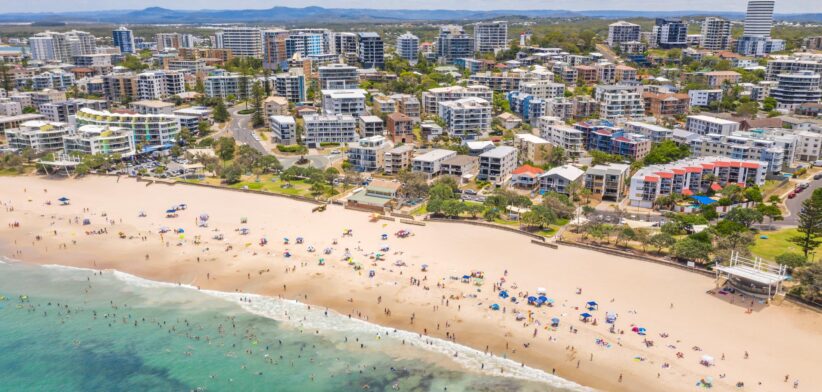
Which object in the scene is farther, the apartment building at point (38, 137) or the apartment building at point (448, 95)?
the apartment building at point (448, 95)

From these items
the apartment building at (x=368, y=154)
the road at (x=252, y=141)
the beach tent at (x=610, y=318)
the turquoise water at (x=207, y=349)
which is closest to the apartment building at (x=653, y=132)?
the apartment building at (x=368, y=154)

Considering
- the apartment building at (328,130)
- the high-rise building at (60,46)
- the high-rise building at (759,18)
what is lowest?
the apartment building at (328,130)

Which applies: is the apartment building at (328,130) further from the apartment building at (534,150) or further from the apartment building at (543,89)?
the apartment building at (543,89)

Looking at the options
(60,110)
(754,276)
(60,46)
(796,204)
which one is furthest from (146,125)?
(60,46)

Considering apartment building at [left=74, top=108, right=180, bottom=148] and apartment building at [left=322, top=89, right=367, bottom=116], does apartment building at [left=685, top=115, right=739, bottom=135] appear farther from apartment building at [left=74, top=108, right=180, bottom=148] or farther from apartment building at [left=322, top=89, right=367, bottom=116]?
apartment building at [left=74, top=108, right=180, bottom=148]

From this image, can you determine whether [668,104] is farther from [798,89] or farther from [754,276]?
[754,276]
